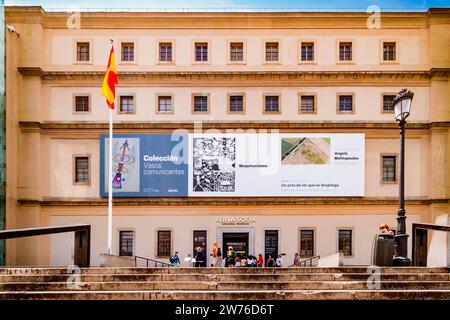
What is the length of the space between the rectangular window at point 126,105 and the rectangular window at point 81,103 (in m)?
2.43

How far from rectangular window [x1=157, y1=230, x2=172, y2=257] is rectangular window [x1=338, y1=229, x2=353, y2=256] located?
12.0m

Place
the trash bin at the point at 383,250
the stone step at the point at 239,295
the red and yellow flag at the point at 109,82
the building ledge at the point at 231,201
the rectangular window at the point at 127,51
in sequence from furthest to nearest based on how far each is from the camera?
the rectangular window at the point at 127,51 → the building ledge at the point at 231,201 → the red and yellow flag at the point at 109,82 → the trash bin at the point at 383,250 → the stone step at the point at 239,295

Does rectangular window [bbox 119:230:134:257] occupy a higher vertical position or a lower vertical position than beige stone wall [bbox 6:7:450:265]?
lower

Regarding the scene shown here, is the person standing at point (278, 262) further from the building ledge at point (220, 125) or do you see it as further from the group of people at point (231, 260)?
the building ledge at point (220, 125)

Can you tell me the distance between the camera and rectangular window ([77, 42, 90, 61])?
98.9 ft

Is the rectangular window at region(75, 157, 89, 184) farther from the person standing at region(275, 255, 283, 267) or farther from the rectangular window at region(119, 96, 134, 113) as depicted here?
the person standing at region(275, 255, 283, 267)

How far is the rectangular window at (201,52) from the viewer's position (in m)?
30.1

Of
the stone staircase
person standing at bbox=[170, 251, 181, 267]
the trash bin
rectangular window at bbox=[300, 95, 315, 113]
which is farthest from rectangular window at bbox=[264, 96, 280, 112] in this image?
the stone staircase

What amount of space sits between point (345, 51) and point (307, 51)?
2.75 meters

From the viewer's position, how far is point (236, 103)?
30031 mm

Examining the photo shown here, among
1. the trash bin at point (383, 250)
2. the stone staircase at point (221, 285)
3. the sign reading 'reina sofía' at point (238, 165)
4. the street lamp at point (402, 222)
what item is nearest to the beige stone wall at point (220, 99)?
the sign reading 'reina sofía' at point (238, 165)

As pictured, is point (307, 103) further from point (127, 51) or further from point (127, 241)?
point (127, 241)
